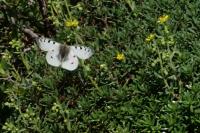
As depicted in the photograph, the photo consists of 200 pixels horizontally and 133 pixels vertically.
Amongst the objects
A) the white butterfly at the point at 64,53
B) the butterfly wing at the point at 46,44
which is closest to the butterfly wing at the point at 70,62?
the white butterfly at the point at 64,53

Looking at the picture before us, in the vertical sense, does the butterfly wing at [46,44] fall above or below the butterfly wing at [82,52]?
above

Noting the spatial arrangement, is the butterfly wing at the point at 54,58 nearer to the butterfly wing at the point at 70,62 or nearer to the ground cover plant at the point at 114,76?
the butterfly wing at the point at 70,62

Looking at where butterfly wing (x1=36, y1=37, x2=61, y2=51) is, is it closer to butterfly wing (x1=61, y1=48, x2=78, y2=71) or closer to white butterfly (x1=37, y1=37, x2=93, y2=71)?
white butterfly (x1=37, y1=37, x2=93, y2=71)

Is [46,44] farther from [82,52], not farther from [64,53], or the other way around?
[82,52]

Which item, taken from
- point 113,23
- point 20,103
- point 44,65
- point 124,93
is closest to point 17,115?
point 20,103

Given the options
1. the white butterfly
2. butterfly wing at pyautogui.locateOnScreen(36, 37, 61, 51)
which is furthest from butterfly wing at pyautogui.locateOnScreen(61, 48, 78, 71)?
butterfly wing at pyautogui.locateOnScreen(36, 37, 61, 51)

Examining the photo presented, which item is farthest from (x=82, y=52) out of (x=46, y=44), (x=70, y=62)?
(x=46, y=44)
